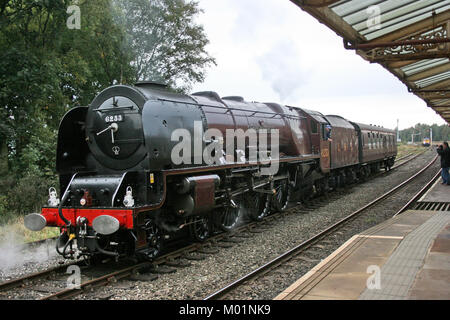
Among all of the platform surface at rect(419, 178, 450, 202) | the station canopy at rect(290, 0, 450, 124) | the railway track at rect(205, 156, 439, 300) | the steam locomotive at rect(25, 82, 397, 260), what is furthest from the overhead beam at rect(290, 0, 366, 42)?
the platform surface at rect(419, 178, 450, 202)

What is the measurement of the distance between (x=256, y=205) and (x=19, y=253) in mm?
6014

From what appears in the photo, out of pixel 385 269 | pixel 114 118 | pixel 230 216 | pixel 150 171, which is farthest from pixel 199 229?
pixel 385 269

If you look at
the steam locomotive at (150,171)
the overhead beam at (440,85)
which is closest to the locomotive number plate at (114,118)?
the steam locomotive at (150,171)

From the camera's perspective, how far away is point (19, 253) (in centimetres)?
814

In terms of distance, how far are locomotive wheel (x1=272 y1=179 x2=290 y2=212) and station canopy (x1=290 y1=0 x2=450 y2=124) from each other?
14.7 ft

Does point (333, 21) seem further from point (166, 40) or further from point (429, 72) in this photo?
point (166, 40)

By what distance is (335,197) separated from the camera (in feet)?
53.0

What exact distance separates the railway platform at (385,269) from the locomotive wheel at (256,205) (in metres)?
3.40

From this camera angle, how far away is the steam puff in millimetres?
7325

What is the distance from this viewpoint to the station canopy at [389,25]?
880 cm

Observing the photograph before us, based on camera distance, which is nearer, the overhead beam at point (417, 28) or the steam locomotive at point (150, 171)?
the steam locomotive at point (150, 171)

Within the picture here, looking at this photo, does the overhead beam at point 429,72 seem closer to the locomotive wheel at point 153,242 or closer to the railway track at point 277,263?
the railway track at point 277,263

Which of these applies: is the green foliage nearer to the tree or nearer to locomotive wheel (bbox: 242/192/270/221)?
the tree
